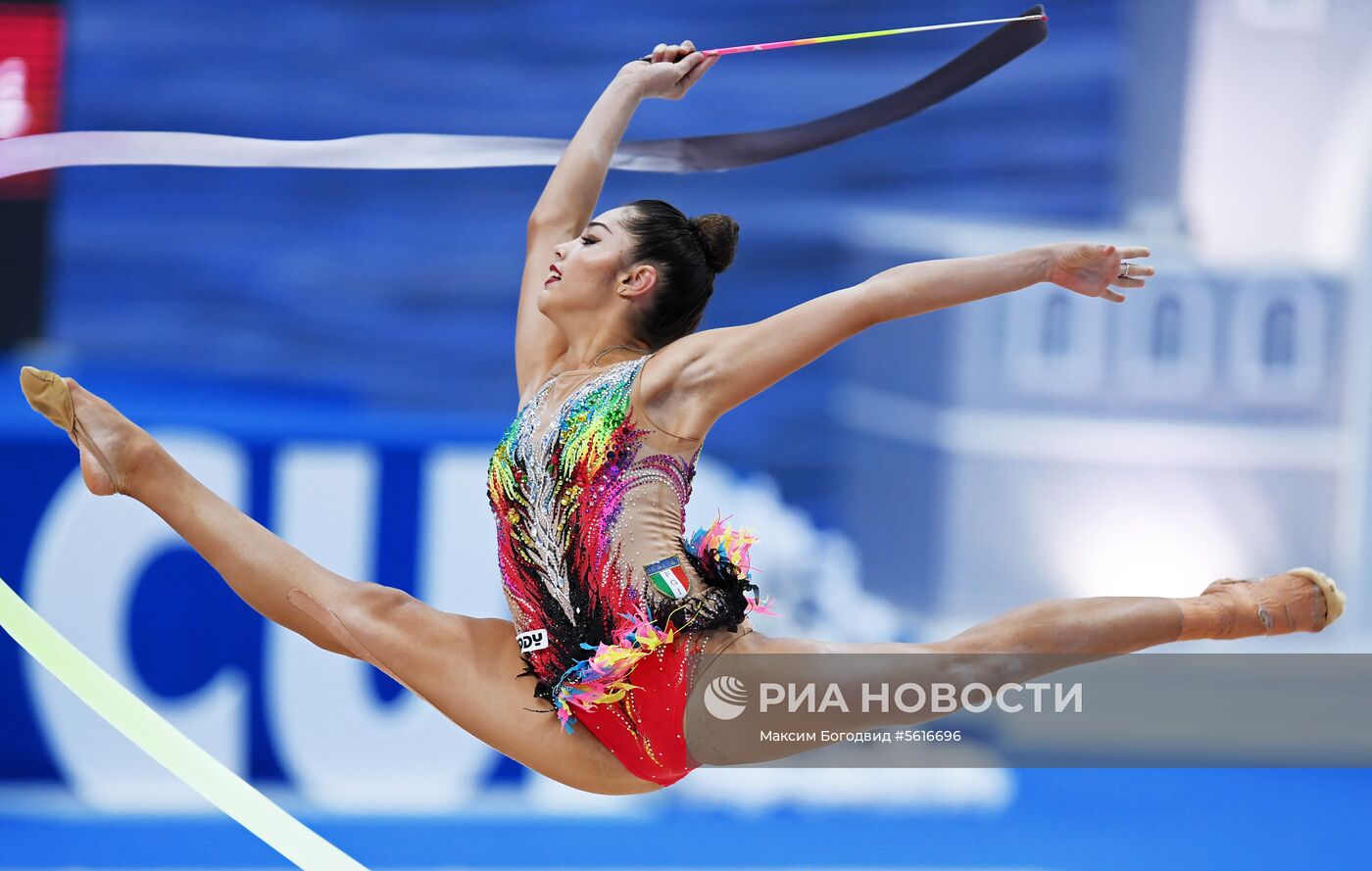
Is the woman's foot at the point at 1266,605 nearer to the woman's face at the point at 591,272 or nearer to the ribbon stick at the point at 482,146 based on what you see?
the woman's face at the point at 591,272

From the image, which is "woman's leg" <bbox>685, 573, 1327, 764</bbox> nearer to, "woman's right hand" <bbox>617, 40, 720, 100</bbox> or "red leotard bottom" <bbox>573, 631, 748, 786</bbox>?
"red leotard bottom" <bbox>573, 631, 748, 786</bbox>

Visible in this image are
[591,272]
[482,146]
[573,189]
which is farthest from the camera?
[482,146]

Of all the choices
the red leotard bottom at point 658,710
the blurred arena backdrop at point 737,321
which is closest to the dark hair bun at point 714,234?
the red leotard bottom at point 658,710

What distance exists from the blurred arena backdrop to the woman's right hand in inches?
56.1

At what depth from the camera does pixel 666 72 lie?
2891 mm

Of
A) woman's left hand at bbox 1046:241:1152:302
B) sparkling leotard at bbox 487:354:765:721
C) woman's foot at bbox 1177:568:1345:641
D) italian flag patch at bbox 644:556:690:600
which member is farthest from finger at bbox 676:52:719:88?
woman's foot at bbox 1177:568:1345:641

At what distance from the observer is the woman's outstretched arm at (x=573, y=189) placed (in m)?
2.61

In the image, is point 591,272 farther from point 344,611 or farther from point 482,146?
point 482,146

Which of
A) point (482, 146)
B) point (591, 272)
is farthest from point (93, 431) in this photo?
point (482, 146)

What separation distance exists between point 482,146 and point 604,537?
1.37 meters

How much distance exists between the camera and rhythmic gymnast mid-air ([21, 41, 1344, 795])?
7.25 ft

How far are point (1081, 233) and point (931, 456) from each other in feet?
2.70

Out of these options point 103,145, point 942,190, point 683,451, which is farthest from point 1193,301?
point 103,145

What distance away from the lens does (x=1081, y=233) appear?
441 cm
